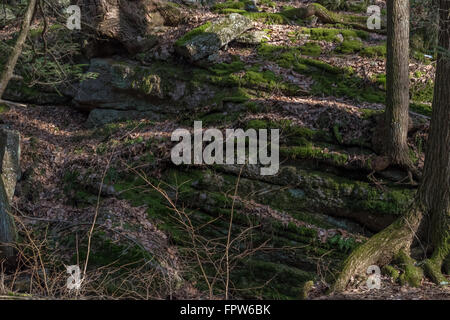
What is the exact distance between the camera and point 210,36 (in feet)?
38.2

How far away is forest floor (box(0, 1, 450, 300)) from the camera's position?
6488 mm

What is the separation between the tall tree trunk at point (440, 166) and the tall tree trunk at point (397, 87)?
1553mm

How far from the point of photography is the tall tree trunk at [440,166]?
6047mm

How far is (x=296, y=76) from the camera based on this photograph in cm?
1055

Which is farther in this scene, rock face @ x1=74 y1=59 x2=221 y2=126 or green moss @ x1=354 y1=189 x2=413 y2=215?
rock face @ x1=74 y1=59 x2=221 y2=126

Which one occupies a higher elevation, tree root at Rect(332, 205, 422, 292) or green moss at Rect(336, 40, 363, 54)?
green moss at Rect(336, 40, 363, 54)

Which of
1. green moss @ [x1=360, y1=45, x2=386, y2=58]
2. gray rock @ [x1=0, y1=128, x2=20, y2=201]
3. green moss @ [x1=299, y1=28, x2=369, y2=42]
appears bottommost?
gray rock @ [x1=0, y1=128, x2=20, y2=201]

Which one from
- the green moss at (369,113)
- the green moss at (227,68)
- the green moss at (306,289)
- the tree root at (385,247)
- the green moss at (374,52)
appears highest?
the green moss at (374,52)

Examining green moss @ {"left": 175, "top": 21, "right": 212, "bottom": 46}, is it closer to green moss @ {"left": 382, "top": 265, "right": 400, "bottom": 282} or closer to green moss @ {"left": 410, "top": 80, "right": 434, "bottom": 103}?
green moss @ {"left": 410, "top": 80, "right": 434, "bottom": 103}

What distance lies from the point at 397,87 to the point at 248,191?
3.31 meters

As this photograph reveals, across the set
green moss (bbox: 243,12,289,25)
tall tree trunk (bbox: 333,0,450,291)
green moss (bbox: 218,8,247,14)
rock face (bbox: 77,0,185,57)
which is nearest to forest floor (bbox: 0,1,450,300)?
tall tree trunk (bbox: 333,0,450,291)

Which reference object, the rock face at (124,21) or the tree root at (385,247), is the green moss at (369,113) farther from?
the rock face at (124,21)

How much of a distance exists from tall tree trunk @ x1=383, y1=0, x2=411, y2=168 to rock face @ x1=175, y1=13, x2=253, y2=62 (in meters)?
4.72

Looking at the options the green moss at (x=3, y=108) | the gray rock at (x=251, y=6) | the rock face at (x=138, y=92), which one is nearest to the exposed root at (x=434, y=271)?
the rock face at (x=138, y=92)
